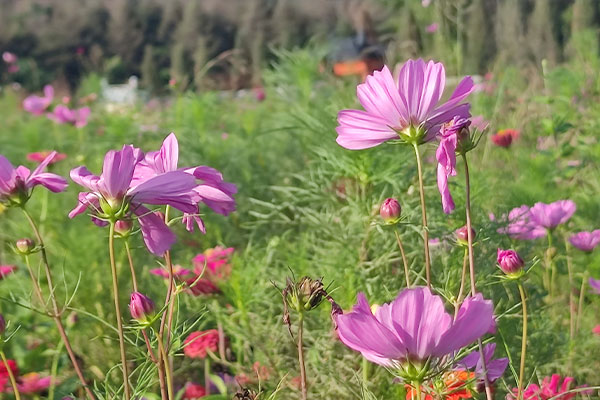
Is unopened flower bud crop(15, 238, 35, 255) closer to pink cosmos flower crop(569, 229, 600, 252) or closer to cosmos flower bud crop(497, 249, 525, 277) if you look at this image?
cosmos flower bud crop(497, 249, 525, 277)

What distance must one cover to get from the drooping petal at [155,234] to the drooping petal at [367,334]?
0.57 ft

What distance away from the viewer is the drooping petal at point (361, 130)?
525 mm

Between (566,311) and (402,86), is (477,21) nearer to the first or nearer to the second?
(566,311)

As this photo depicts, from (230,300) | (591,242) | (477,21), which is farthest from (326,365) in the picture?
(477,21)

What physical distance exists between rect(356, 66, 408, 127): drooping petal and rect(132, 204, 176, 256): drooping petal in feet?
0.57

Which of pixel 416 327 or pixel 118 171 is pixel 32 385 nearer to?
pixel 118 171

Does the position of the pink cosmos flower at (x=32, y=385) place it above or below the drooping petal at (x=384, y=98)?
below

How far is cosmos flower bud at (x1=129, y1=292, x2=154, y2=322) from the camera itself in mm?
517

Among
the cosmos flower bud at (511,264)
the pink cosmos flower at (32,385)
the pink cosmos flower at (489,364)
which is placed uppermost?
the cosmos flower bud at (511,264)

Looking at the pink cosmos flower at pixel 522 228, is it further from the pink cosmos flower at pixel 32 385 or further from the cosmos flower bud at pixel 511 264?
the pink cosmos flower at pixel 32 385

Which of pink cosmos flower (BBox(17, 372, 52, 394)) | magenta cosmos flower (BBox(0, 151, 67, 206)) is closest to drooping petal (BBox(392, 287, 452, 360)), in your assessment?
magenta cosmos flower (BBox(0, 151, 67, 206))

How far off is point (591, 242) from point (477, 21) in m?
9.50

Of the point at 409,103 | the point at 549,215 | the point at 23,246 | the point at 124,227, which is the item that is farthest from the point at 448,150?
the point at 549,215

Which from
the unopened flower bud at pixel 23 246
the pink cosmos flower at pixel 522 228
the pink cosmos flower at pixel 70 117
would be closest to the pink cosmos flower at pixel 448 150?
the unopened flower bud at pixel 23 246
